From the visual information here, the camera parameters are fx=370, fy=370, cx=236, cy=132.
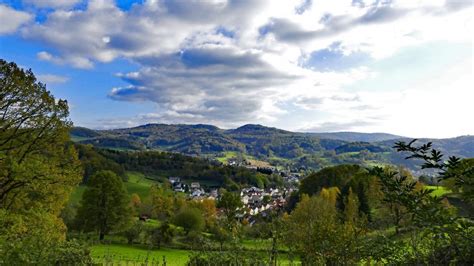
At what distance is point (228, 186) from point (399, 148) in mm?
156974

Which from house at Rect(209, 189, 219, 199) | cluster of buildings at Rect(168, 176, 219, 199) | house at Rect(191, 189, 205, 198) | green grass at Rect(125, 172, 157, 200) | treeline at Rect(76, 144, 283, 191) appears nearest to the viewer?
green grass at Rect(125, 172, 157, 200)

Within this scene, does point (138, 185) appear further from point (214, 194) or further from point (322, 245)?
point (322, 245)

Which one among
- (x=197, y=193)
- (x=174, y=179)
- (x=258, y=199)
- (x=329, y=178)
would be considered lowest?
(x=258, y=199)

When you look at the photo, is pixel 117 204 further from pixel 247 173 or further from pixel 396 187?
pixel 247 173

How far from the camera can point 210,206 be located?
293ft

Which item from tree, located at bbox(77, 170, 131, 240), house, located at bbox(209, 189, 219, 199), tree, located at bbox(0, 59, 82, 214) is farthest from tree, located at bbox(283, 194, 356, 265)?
house, located at bbox(209, 189, 219, 199)

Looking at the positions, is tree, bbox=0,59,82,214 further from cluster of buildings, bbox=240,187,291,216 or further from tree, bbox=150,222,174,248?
cluster of buildings, bbox=240,187,291,216

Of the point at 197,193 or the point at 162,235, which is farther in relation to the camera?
the point at 197,193

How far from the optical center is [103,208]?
55.8 meters

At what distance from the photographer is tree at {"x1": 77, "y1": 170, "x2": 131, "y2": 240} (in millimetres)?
55562

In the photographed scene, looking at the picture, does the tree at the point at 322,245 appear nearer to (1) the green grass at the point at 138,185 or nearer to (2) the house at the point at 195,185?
(1) the green grass at the point at 138,185

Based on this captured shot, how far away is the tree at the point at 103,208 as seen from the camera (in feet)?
182

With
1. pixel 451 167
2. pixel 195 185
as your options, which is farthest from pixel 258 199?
pixel 451 167

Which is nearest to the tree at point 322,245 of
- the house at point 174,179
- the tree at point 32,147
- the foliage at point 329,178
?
the tree at point 32,147
